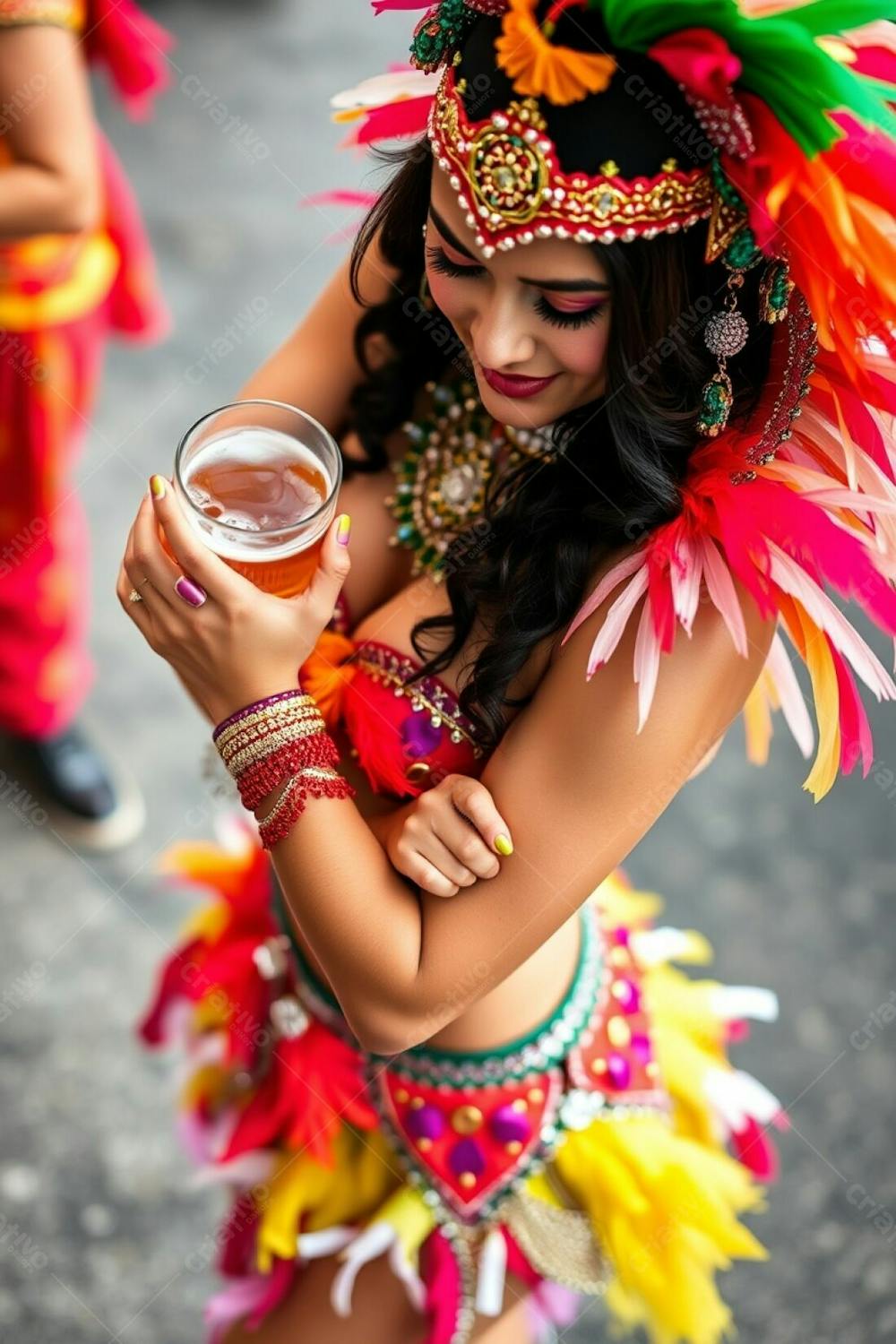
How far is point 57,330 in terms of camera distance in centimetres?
225

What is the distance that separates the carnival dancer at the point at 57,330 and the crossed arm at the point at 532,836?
1.22 meters

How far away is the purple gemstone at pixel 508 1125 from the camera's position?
1.47m


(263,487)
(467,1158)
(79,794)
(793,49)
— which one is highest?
(793,49)

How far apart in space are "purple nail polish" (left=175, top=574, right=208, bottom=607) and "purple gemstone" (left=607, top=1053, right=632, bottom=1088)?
2.39 feet

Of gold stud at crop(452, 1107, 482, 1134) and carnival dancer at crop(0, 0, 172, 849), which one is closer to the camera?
gold stud at crop(452, 1107, 482, 1134)

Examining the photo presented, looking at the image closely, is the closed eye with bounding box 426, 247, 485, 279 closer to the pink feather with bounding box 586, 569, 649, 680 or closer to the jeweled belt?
the pink feather with bounding box 586, 569, 649, 680

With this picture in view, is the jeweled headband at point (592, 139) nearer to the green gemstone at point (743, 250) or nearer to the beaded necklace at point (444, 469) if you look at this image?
the green gemstone at point (743, 250)

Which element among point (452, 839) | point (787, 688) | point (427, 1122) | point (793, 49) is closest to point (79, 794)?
point (427, 1122)

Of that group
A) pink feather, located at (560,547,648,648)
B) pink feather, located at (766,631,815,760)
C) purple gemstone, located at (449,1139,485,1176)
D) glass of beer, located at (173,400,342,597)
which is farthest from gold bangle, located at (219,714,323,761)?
purple gemstone, located at (449,1139,485,1176)

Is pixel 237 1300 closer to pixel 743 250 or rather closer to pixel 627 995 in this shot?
A: pixel 627 995

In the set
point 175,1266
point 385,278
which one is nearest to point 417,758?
point 385,278

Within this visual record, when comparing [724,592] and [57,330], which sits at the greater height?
[724,592]

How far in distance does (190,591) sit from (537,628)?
318mm

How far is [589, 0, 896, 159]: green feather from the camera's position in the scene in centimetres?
97
